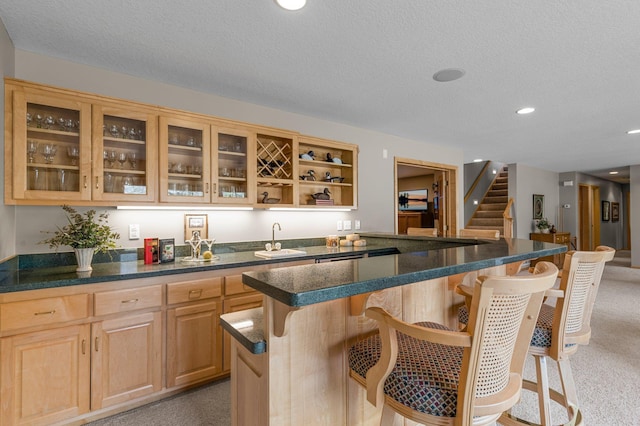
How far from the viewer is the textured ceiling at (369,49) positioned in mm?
1816

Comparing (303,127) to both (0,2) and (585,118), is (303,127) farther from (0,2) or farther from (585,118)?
(585,118)

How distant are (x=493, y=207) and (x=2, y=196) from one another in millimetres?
9039

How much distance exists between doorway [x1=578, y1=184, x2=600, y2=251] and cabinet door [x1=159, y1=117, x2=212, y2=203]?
991cm

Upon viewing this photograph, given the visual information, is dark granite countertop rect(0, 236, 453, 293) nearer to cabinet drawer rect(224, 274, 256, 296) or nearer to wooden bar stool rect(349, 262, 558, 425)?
cabinet drawer rect(224, 274, 256, 296)

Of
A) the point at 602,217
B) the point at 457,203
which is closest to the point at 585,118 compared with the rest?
the point at 457,203

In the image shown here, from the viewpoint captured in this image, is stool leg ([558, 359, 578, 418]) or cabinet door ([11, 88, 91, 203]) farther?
cabinet door ([11, 88, 91, 203])

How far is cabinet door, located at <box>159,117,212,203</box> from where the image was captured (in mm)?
2596

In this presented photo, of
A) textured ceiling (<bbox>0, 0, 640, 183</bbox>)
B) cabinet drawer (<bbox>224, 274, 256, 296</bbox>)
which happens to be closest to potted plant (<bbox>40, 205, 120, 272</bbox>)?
cabinet drawer (<bbox>224, 274, 256, 296</bbox>)

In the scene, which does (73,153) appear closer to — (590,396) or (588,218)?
(590,396)

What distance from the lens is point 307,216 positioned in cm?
376

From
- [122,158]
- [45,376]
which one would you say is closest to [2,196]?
[122,158]

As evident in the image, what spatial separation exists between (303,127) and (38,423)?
3.21 metres

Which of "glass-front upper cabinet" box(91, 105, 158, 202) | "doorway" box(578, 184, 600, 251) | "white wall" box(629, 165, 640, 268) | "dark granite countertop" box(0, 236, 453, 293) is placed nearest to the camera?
"dark granite countertop" box(0, 236, 453, 293)

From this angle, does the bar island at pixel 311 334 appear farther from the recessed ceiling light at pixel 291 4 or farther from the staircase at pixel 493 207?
the staircase at pixel 493 207
